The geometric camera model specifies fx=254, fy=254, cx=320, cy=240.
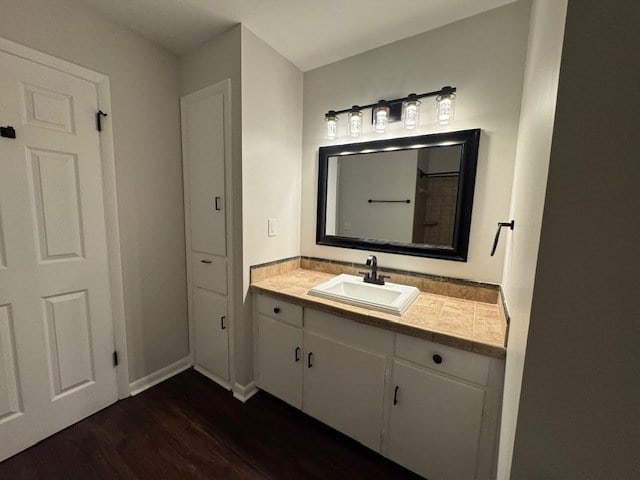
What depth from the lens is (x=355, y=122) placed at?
1.72m

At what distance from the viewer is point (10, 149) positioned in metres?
1.21

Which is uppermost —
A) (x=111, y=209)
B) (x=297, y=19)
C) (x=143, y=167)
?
(x=297, y=19)

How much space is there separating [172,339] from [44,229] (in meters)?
1.08

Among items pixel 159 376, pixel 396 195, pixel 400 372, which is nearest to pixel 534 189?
pixel 400 372

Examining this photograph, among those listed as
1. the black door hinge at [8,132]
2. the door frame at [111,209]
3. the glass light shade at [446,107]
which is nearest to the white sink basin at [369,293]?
the glass light shade at [446,107]

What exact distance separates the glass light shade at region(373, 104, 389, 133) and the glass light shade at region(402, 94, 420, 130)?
11 cm

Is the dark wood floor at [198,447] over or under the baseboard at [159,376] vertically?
under

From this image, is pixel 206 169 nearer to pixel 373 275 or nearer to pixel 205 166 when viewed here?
pixel 205 166

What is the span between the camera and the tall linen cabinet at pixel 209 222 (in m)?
1.67

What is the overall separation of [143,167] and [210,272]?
2.72 feet

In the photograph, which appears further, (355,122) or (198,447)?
(355,122)

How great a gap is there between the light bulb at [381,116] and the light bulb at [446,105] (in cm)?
30

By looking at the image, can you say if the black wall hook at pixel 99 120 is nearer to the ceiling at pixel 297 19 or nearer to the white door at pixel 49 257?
the white door at pixel 49 257

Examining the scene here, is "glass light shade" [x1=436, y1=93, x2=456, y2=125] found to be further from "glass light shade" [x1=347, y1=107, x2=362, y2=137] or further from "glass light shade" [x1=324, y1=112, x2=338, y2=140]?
"glass light shade" [x1=324, y1=112, x2=338, y2=140]
